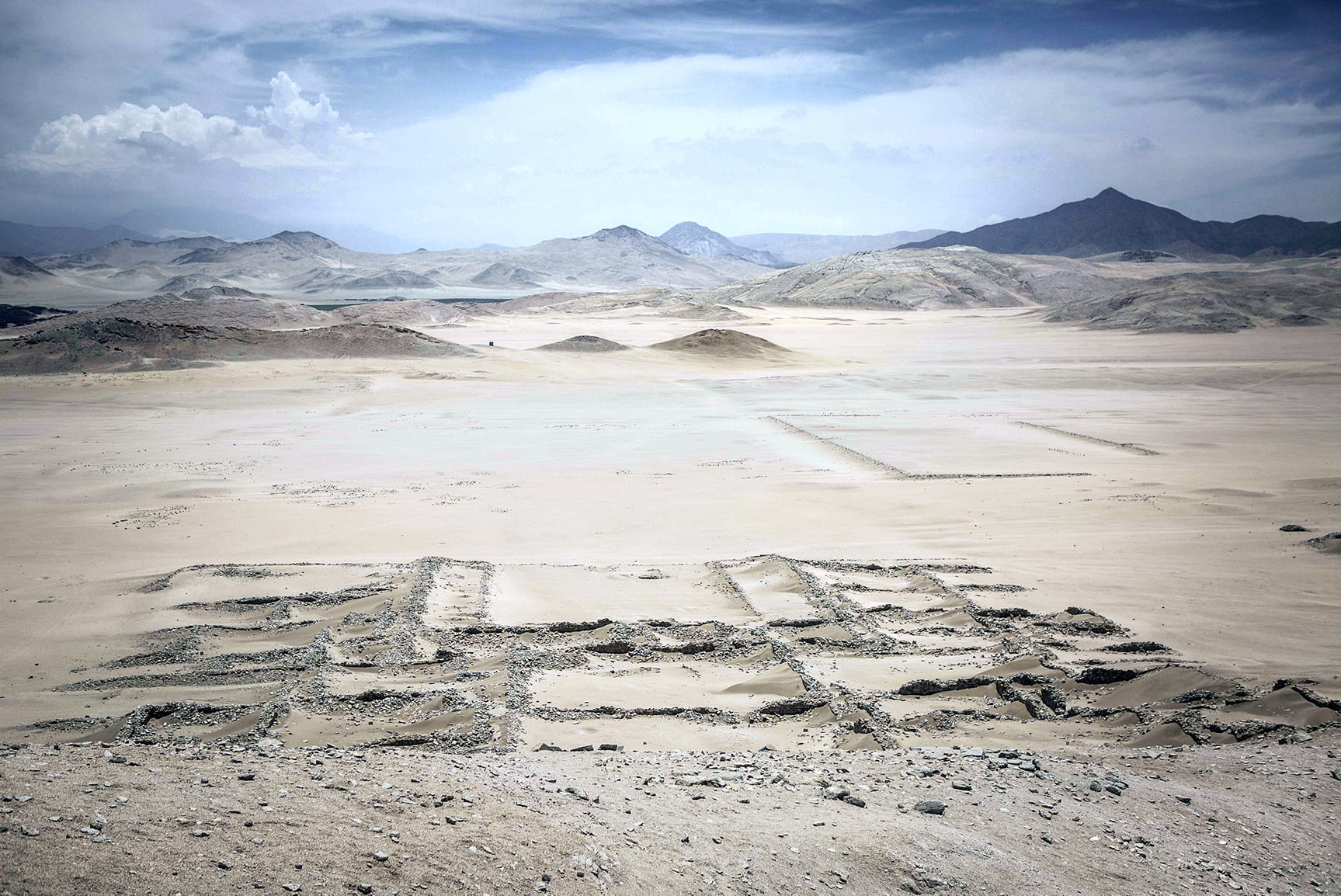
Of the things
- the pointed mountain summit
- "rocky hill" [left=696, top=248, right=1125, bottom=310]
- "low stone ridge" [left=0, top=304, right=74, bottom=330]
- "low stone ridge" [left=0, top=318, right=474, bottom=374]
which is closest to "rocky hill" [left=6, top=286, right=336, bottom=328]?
"low stone ridge" [left=0, top=304, right=74, bottom=330]

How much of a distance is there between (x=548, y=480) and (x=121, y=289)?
122 meters

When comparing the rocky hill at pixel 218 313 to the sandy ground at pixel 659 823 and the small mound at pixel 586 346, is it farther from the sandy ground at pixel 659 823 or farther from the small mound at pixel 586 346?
the sandy ground at pixel 659 823

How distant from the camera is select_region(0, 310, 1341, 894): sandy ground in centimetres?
560

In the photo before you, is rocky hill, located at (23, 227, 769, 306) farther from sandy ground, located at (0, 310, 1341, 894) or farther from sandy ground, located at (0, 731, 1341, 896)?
sandy ground, located at (0, 731, 1341, 896)

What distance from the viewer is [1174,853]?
3939mm

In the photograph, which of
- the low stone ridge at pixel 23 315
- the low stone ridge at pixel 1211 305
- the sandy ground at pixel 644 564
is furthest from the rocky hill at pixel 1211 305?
the low stone ridge at pixel 23 315

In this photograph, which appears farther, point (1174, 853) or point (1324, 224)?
point (1324, 224)

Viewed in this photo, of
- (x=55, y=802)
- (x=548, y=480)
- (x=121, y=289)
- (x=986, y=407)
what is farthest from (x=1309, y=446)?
(x=121, y=289)

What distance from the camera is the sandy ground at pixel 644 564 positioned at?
18.4ft

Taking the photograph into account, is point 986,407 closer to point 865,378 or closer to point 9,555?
point 865,378

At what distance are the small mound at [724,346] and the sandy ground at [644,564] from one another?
57.7 ft

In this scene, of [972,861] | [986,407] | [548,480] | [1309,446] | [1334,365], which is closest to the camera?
[972,861]

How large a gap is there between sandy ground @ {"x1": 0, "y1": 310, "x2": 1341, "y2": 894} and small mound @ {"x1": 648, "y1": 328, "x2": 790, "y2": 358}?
1758cm

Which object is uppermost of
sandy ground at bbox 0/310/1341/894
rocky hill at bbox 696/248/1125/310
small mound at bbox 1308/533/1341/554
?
rocky hill at bbox 696/248/1125/310
